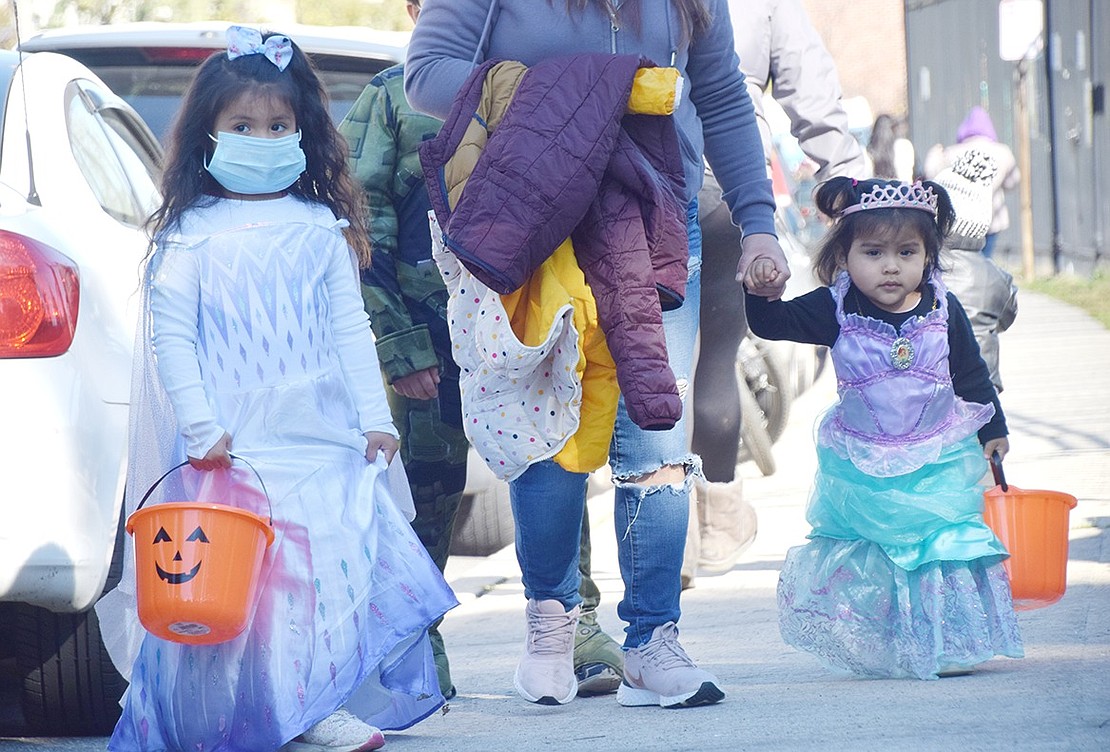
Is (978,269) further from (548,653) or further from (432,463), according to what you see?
(548,653)

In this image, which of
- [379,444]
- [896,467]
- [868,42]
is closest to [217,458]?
[379,444]

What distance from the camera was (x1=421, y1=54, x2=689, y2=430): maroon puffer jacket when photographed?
3494mm

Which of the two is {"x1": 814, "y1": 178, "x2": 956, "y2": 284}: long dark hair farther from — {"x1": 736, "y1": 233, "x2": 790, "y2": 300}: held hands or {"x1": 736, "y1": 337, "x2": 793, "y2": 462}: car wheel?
{"x1": 736, "y1": 337, "x2": 793, "y2": 462}: car wheel

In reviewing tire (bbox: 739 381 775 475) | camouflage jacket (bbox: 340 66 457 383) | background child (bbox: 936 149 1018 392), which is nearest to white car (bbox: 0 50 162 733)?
camouflage jacket (bbox: 340 66 457 383)

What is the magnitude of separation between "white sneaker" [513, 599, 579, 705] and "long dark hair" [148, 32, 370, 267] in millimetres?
917

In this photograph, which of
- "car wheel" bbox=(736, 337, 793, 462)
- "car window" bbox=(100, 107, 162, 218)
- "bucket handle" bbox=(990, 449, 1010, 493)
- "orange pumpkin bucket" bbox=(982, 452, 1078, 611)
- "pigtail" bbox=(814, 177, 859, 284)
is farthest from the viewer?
"car wheel" bbox=(736, 337, 793, 462)

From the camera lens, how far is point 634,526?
3.95 m

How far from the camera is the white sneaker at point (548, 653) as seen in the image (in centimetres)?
394

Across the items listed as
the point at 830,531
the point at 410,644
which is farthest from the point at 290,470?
the point at 830,531

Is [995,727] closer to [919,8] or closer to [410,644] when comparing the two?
[410,644]

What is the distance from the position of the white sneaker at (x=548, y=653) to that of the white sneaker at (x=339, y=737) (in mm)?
443

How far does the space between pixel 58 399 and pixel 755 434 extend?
5218 millimetres

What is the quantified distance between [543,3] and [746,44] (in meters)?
1.81

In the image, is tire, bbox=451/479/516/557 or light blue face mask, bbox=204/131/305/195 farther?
tire, bbox=451/479/516/557
